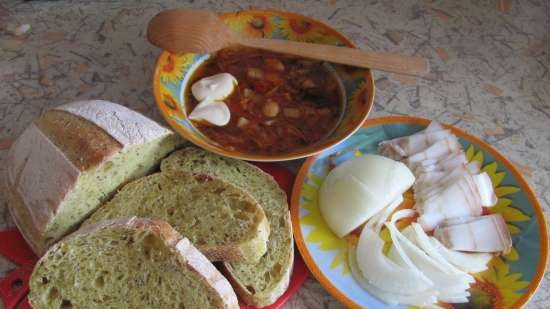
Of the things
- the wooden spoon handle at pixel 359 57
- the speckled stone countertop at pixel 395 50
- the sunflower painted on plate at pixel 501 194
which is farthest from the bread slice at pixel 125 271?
the sunflower painted on plate at pixel 501 194

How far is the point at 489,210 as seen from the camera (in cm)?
147

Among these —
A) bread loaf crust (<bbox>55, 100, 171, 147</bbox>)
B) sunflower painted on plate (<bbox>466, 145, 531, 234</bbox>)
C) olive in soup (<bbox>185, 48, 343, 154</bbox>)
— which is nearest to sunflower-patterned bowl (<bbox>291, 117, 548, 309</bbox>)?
sunflower painted on plate (<bbox>466, 145, 531, 234</bbox>)

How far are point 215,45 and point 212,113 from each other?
0.24 meters

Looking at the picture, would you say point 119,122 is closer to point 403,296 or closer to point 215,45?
point 215,45

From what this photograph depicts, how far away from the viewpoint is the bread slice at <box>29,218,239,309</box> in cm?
114

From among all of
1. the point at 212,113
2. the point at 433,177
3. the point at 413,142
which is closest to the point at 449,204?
the point at 433,177

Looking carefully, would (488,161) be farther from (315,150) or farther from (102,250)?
(102,250)

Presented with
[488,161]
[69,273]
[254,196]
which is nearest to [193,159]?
[254,196]

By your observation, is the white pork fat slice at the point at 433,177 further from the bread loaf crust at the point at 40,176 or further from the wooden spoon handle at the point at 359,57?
the bread loaf crust at the point at 40,176

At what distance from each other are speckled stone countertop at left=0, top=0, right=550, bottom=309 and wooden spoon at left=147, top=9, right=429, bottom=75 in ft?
0.87

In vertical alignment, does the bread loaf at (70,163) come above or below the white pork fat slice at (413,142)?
above

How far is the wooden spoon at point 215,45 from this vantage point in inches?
60.1

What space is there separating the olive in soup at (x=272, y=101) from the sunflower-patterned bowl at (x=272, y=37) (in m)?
0.03

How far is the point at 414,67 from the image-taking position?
1548mm
